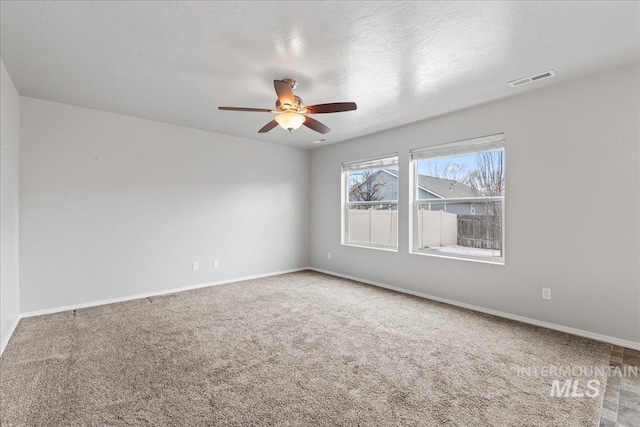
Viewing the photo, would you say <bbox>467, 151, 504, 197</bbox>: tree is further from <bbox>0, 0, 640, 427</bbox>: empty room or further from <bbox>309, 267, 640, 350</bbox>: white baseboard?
<bbox>309, 267, 640, 350</bbox>: white baseboard

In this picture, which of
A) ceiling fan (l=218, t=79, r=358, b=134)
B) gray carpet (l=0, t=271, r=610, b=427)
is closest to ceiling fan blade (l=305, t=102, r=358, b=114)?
ceiling fan (l=218, t=79, r=358, b=134)

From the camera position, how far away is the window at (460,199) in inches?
145

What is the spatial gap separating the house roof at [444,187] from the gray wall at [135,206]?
270 cm

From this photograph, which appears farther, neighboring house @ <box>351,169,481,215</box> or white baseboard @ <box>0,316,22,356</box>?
neighboring house @ <box>351,169,481,215</box>

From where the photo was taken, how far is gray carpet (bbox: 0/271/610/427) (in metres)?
1.82

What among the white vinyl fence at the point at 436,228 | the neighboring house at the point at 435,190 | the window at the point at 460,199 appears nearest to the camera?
the window at the point at 460,199

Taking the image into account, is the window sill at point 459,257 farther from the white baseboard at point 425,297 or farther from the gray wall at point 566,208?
the white baseboard at point 425,297

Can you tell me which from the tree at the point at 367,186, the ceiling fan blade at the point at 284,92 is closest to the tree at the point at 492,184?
the tree at the point at 367,186

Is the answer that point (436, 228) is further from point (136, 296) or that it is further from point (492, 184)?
point (136, 296)

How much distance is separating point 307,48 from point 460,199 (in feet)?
9.00

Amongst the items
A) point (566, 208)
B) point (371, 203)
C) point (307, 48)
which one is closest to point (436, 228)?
point (371, 203)

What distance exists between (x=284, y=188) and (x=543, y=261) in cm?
423

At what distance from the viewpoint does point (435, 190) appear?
4312 millimetres

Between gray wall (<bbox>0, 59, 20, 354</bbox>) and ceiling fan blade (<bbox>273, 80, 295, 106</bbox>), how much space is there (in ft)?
8.08
